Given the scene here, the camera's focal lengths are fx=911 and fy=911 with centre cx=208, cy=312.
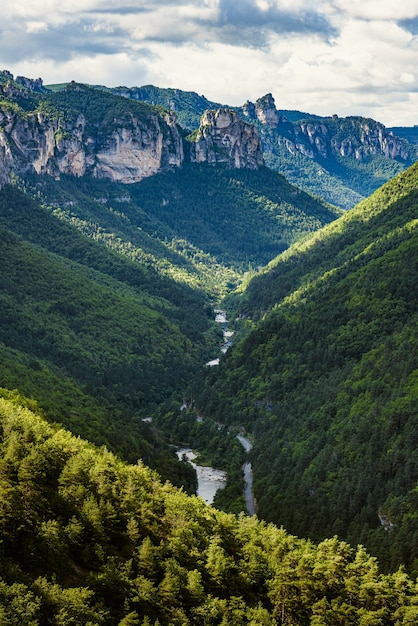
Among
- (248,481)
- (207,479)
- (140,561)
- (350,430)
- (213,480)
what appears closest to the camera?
(140,561)

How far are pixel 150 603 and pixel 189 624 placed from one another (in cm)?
388

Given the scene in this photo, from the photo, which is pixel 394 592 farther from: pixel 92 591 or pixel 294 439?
pixel 294 439

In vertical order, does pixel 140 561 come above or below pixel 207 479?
above

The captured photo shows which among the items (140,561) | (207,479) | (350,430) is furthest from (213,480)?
(140,561)

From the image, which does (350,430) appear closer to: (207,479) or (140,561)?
(207,479)

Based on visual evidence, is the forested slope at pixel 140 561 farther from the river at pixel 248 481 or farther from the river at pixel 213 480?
the river at pixel 213 480

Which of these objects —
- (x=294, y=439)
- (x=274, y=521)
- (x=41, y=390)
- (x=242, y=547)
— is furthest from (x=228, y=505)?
(x=242, y=547)

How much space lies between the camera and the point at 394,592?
9056cm

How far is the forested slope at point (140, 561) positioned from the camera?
7762 centimetres

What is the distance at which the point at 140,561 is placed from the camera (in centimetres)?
8450

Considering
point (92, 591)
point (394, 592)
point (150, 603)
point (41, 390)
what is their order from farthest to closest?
point (41, 390) < point (394, 592) < point (150, 603) < point (92, 591)

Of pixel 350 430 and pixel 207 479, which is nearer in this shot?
pixel 350 430

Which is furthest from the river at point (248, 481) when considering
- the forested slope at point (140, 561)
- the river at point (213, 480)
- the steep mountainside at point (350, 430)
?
the forested slope at point (140, 561)

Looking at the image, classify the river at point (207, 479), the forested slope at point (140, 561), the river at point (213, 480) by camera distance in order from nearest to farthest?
the forested slope at point (140, 561) < the river at point (213, 480) < the river at point (207, 479)
